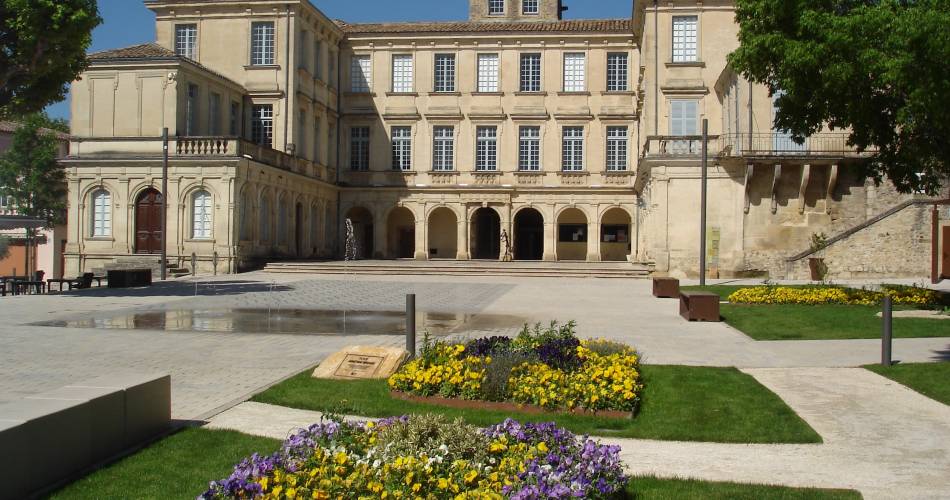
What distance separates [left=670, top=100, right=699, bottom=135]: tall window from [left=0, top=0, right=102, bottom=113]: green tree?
81.1 feet

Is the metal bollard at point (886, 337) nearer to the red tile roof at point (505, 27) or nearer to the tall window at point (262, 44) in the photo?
the tall window at point (262, 44)

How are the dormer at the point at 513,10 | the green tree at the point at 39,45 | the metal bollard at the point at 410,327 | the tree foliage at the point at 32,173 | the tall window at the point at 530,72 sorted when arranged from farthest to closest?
the tree foliage at the point at 32,173
the dormer at the point at 513,10
the tall window at the point at 530,72
the green tree at the point at 39,45
the metal bollard at the point at 410,327

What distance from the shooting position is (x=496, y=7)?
179ft

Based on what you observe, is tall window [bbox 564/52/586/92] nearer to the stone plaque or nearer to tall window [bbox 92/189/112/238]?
tall window [bbox 92/189/112/238]

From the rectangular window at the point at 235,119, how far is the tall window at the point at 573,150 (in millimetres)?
18348

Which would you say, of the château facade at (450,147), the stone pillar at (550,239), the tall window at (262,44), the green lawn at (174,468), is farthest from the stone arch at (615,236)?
the green lawn at (174,468)

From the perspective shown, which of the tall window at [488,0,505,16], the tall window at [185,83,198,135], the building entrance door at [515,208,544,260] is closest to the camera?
the tall window at [185,83,198,135]

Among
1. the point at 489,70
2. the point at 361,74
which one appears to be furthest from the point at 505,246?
the point at 361,74

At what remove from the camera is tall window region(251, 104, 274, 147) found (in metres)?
40.8

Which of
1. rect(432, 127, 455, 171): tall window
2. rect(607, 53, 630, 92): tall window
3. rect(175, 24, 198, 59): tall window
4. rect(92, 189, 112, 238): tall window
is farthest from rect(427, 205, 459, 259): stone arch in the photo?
rect(92, 189, 112, 238): tall window

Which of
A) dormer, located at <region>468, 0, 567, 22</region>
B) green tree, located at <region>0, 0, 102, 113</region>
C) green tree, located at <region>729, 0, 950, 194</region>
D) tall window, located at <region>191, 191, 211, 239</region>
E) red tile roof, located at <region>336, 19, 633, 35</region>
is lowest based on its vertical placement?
tall window, located at <region>191, 191, 211, 239</region>

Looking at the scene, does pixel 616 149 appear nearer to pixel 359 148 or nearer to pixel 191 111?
pixel 359 148

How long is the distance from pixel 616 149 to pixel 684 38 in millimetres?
10748

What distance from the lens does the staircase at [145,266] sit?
3312 centimetres
